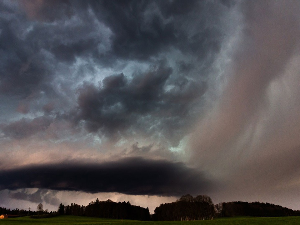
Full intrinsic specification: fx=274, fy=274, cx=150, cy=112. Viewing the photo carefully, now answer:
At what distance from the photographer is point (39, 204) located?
7810 inches

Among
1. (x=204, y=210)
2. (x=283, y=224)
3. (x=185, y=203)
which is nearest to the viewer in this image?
(x=283, y=224)

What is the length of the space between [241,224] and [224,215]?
468 feet

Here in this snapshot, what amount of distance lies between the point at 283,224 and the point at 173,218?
146591 millimetres

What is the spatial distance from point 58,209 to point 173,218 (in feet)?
274

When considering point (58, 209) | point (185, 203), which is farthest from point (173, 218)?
point (58, 209)

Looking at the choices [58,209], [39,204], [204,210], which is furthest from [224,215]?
[39,204]

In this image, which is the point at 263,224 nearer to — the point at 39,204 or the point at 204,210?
the point at 204,210

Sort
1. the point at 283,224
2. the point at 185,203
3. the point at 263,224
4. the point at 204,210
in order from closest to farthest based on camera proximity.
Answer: the point at 283,224
the point at 263,224
the point at 204,210
the point at 185,203

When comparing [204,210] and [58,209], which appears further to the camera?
[58,209]

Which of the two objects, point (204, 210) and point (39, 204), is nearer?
point (204, 210)

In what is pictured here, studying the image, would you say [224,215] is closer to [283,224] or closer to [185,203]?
[185,203]

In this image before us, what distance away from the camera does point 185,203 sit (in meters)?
198

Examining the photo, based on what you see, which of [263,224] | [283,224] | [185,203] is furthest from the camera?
[185,203]

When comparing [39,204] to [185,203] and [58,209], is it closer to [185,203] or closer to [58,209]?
[58,209]
